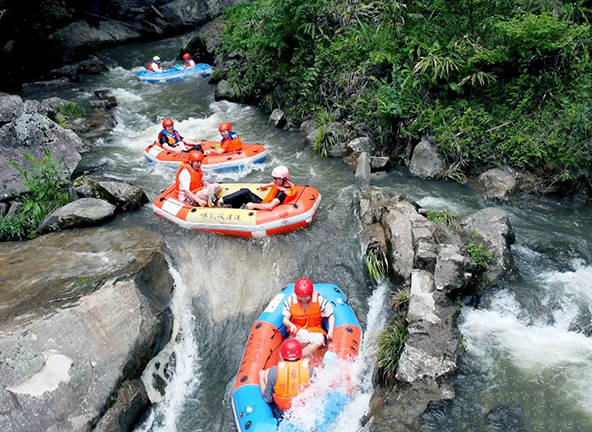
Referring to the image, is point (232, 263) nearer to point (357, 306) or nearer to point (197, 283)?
point (197, 283)

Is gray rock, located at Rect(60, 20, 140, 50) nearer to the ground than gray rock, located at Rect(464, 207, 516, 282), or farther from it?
farther from it

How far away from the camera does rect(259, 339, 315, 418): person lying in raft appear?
4.71 meters

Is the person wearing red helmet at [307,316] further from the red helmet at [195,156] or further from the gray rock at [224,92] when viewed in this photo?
the gray rock at [224,92]

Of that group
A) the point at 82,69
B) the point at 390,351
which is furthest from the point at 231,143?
the point at 82,69

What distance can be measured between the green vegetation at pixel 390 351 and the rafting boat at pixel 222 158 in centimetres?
579

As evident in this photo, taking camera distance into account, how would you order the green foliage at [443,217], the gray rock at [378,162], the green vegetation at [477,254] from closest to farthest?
the green vegetation at [477,254]
the green foliage at [443,217]
the gray rock at [378,162]

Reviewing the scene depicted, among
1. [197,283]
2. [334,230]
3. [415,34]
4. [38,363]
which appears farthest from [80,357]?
[415,34]

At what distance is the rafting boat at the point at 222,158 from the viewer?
10.0 m

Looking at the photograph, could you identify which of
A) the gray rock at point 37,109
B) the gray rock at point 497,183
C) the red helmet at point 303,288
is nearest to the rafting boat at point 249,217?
the red helmet at point 303,288

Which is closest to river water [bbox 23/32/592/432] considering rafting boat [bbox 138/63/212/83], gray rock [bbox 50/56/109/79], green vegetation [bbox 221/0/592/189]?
green vegetation [bbox 221/0/592/189]

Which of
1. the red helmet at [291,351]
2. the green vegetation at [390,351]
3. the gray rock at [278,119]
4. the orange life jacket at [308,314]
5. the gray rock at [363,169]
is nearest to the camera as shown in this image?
the red helmet at [291,351]

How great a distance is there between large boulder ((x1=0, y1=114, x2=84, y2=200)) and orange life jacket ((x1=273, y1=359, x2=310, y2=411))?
7.10 meters

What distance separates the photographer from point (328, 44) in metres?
11.5

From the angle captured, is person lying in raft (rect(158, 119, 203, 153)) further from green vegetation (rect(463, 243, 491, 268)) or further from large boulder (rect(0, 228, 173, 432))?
green vegetation (rect(463, 243, 491, 268))
